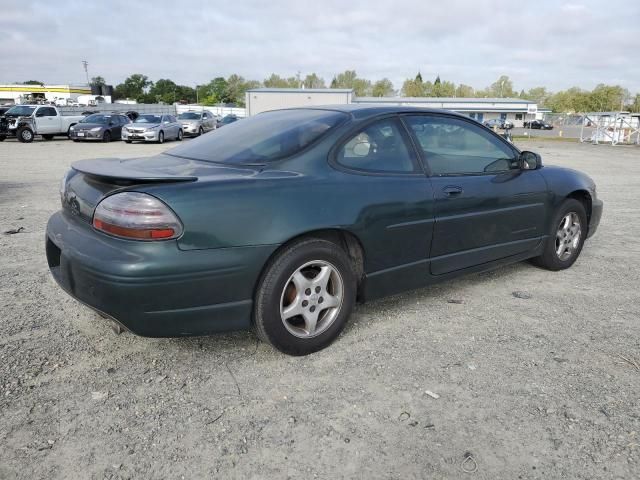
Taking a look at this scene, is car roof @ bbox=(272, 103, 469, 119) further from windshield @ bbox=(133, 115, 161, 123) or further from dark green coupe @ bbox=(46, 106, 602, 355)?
windshield @ bbox=(133, 115, 161, 123)

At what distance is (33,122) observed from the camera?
73.9ft

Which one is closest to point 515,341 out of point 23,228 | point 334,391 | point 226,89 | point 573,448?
point 573,448

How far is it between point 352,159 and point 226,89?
127961 mm

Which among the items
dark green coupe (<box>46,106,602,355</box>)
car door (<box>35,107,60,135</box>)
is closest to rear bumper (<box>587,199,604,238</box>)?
dark green coupe (<box>46,106,602,355</box>)

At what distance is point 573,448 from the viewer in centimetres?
224

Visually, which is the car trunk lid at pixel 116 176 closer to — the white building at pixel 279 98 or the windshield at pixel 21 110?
the windshield at pixel 21 110

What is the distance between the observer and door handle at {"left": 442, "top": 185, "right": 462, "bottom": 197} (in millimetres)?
3516

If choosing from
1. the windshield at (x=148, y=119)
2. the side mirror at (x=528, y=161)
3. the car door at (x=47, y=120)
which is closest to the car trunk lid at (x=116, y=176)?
the side mirror at (x=528, y=161)

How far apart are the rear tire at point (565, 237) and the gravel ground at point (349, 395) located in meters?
0.67

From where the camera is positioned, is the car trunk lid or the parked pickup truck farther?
the parked pickup truck

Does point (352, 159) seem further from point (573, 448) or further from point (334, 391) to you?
point (573, 448)

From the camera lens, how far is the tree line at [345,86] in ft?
350

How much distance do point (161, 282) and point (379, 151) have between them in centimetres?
164

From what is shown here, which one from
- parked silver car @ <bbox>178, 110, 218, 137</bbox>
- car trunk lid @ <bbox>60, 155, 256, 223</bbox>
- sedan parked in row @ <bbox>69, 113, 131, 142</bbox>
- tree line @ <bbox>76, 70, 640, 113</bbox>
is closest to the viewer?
car trunk lid @ <bbox>60, 155, 256, 223</bbox>
